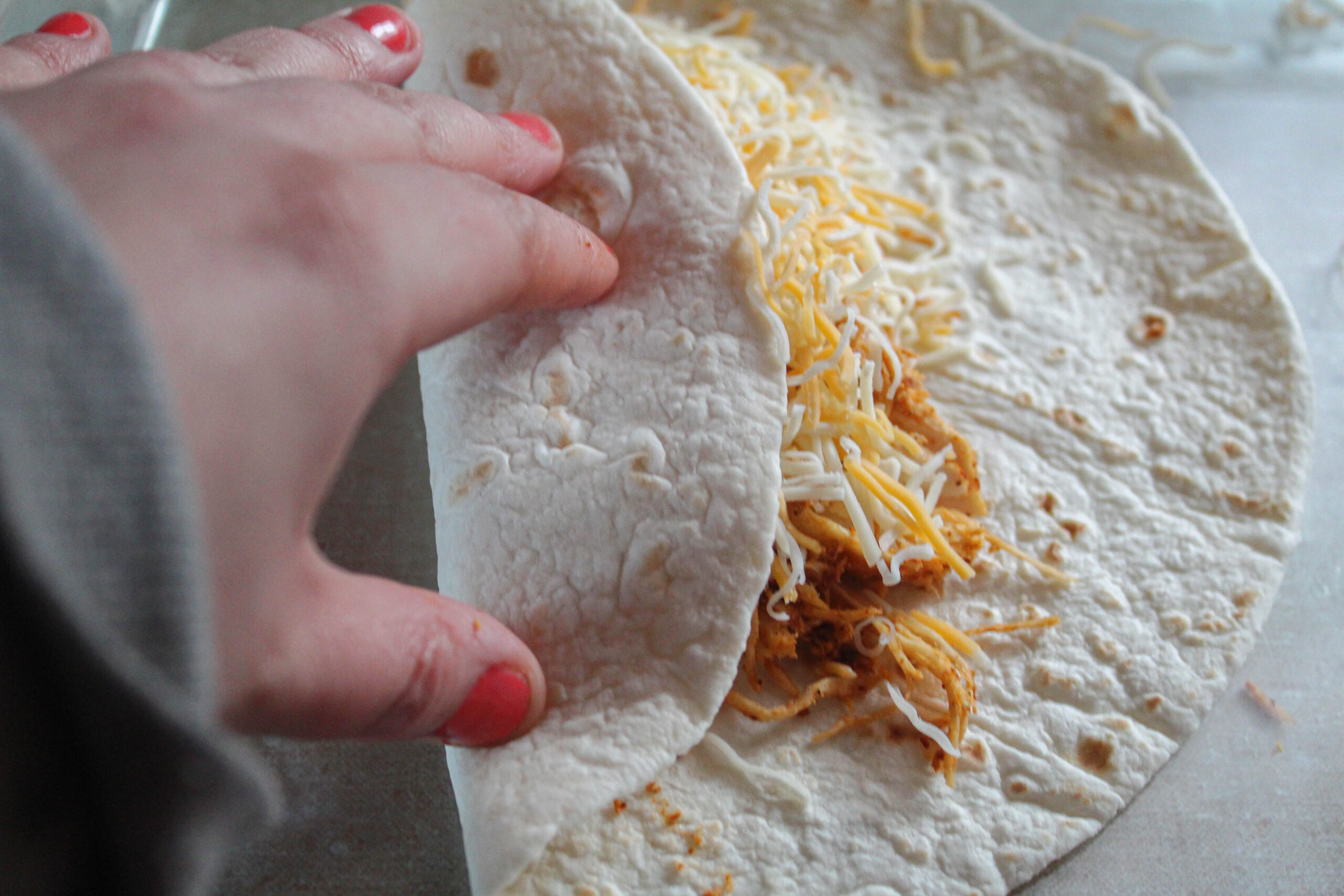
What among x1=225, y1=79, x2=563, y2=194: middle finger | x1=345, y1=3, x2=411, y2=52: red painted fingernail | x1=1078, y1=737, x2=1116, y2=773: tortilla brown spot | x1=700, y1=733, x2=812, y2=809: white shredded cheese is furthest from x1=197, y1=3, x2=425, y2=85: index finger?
x1=1078, y1=737, x2=1116, y2=773: tortilla brown spot

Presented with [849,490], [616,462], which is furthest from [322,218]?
[849,490]

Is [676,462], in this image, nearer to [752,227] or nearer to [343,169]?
[752,227]

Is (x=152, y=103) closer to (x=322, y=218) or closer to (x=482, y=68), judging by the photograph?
(x=322, y=218)

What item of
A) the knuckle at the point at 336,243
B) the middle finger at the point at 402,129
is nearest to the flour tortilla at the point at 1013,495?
the middle finger at the point at 402,129

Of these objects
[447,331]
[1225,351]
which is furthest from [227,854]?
[1225,351]

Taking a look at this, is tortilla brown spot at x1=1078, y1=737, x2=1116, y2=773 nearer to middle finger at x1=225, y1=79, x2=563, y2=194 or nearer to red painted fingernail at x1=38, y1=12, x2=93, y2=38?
middle finger at x1=225, y1=79, x2=563, y2=194

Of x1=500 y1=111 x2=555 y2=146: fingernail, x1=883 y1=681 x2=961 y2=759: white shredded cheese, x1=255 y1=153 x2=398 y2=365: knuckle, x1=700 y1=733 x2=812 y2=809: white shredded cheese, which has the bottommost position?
x1=700 y1=733 x2=812 y2=809: white shredded cheese

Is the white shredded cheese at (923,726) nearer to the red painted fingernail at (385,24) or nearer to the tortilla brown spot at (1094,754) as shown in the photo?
the tortilla brown spot at (1094,754)
